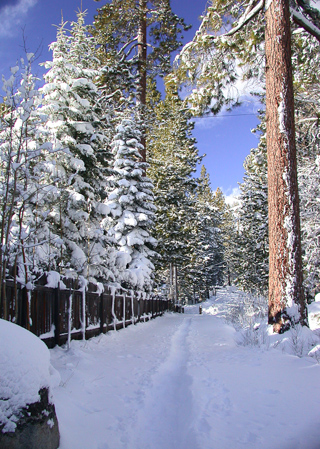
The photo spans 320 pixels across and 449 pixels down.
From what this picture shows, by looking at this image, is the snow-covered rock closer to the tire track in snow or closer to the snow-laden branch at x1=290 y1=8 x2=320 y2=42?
the tire track in snow

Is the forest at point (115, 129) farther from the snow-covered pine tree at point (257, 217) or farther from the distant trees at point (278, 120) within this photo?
the snow-covered pine tree at point (257, 217)

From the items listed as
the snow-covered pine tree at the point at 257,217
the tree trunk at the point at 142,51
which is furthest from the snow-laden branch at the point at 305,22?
the snow-covered pine tree at the point at 257,217

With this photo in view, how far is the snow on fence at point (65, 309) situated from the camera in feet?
A: 15.4

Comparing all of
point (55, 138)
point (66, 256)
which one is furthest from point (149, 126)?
point (66, 256)

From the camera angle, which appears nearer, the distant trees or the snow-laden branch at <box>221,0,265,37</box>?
the distant trees

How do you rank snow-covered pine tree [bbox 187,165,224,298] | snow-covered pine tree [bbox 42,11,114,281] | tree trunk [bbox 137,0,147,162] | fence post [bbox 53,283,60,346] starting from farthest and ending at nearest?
snow-covered pine tree [bbox 187,165,224,298]
tree trunk [bbox 137,0,147,162]
snow-covered pine tree [bbox 42,11,114,281]
fence post [bbox 53,283,60,346]

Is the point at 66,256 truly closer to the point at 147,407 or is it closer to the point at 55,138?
the point at 55,138

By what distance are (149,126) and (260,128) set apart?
34.7ft

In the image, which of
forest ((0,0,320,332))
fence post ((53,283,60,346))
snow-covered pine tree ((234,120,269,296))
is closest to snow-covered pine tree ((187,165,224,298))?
snow-covered pine tree ((234,120,269,296))

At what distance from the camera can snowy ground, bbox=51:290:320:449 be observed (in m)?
2.62

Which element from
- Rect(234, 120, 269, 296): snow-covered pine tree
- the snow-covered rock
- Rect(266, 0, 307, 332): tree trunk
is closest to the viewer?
the snow-covered rock

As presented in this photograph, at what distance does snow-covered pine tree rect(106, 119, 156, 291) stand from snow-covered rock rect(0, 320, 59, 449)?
1335cm

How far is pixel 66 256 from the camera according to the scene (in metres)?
9.72

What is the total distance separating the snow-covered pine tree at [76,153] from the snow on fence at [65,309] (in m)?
1.31
